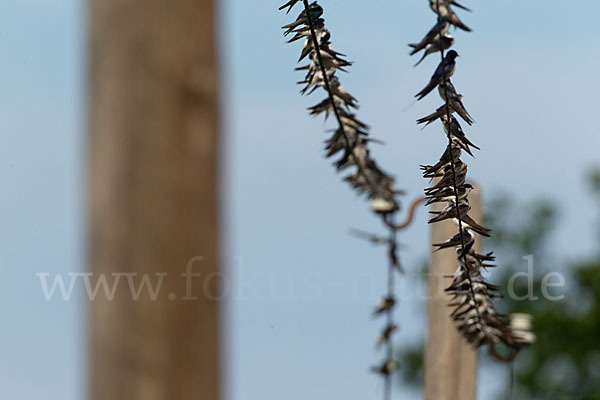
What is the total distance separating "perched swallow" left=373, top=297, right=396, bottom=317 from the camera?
211 centimetres

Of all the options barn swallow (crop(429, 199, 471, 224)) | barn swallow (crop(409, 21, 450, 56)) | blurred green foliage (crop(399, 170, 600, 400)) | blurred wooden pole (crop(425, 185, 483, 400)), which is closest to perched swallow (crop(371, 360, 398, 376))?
blurred wooden pole (crop(425, 185, 483, 400))

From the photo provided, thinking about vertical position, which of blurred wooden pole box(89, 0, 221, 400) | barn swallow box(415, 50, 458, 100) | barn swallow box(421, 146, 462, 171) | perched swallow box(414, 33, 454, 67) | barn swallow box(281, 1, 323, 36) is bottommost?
blurred wooden pole box(89, 0, 221, 400)

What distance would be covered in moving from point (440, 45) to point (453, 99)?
0.17 m

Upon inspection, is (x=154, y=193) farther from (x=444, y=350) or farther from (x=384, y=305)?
(x=444, y=350)

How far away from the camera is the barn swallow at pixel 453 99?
45.6 inches

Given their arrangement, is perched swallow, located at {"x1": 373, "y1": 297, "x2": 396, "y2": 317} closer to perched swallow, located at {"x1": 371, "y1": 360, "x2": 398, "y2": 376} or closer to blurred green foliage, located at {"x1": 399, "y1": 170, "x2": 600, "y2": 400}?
perched swallow, located at {"x1": 371, "y1": 360, "x2": 398, "y2": 376}

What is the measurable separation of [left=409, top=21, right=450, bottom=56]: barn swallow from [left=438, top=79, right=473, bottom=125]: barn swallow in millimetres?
145

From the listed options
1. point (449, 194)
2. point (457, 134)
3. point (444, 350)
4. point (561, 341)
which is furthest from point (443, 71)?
point (561, 341)

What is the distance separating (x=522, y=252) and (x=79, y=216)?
984cm

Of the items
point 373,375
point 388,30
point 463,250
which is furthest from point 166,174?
point 388,30

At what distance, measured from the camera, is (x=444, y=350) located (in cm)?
244

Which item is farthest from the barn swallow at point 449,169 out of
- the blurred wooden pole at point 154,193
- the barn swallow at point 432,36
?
the blurred wooden pole at point 154,193

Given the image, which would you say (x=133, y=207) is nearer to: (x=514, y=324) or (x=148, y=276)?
(x=148, y=276)

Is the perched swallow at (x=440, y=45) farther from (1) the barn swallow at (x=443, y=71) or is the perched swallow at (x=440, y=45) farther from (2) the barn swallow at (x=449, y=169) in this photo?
(2) the barn swallow at (x=449, y=169)
